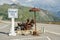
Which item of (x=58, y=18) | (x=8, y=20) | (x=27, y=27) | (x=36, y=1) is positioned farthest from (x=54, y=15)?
(x=27, y=27)

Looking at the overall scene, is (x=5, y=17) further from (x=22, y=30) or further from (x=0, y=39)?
(x=0, y=39)

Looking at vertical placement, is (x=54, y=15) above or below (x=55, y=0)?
below

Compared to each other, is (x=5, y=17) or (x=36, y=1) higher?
(x=36, y=1)

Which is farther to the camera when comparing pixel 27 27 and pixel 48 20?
pixel 48 20

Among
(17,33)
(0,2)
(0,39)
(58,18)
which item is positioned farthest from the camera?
(0,2)

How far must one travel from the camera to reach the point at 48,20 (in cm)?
3195

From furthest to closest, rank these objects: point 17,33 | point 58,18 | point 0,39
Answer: point 58,18 < point 17,33 < point 0,39

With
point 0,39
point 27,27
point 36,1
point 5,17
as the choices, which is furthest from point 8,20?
point 0,39

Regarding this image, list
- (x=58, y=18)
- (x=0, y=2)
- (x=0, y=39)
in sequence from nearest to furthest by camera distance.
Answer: (x=0, y=39) < (x=58, y=18) < (x=0, y=2)

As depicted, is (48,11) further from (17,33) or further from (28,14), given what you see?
(17,33)

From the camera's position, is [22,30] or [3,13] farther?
[3,13]

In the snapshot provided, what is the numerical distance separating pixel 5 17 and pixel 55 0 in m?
7.41

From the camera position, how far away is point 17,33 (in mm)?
17719

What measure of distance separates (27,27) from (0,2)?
1582 centimetres
